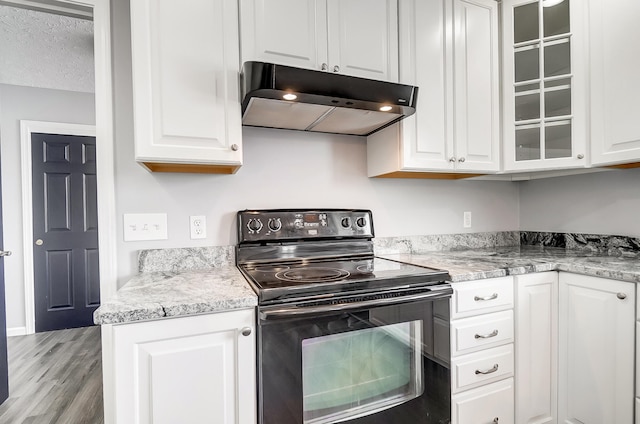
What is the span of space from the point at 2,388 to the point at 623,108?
12.5 feet

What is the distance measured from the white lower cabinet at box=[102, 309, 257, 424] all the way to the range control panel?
61 cm

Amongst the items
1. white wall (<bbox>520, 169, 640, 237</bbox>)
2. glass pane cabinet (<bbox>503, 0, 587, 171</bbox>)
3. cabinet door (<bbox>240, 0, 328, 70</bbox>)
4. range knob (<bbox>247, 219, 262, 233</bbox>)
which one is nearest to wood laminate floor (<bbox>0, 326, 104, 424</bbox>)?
range knob (<bbox>247, 219, 262, 233</bbox>)

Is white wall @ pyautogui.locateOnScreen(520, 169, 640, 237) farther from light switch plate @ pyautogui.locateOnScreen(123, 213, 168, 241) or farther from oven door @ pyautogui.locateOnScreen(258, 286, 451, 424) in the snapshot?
light switch plate @ pyautogui.locateOnScreen(123, 213, 168, 241)

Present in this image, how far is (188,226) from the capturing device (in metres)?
1.60

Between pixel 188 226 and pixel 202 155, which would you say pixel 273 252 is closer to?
pixel 188 226

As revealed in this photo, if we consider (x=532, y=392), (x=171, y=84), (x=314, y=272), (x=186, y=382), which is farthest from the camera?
(x=532, y=392)

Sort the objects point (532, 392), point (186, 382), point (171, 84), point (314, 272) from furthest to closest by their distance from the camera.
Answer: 1. point (532, 392)
2. point (314, 272)
3. point (171, 84)
4. point (186, 382)

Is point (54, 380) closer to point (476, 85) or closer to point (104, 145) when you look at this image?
point (104, 145)

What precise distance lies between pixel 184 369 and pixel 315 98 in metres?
1.07

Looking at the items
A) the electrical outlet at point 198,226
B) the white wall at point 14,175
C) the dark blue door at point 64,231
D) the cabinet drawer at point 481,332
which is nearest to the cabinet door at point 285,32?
the electrical outlet at point 198,226

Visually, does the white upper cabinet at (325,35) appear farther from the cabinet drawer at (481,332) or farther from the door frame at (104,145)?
the cabinet drawer at (481,332)

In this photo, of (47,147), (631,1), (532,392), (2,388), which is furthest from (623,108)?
A: (47,147)

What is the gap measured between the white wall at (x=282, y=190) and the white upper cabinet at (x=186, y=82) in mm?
230

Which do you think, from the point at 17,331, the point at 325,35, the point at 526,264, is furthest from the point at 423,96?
the point at 17,331
